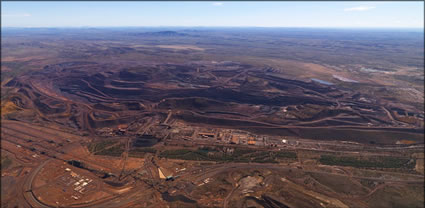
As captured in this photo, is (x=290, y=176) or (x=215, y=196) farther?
(x=290, y=176)

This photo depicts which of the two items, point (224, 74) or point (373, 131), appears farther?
point (224, 74)

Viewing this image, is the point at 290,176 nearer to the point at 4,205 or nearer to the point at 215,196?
the point at 215,196

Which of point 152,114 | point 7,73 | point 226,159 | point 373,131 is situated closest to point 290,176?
point 226,159

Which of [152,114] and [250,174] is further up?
[152,114]

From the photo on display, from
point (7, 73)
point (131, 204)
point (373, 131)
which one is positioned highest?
point (7, 73)

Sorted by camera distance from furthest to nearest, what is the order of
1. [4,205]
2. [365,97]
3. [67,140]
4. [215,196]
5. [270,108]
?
1. [365,97]
2. [270,108]
3. [67,140]
4. [215,196]
5. [4,205]

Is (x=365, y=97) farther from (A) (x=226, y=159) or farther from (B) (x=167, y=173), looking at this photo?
(B) (x=167, y=173)

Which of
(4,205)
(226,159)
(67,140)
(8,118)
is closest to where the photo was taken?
(4,205)

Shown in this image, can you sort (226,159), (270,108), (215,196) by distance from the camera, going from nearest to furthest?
(215,196) → (226,159) → (270,108)

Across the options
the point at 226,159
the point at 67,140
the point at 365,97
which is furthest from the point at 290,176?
the point at 365,97
